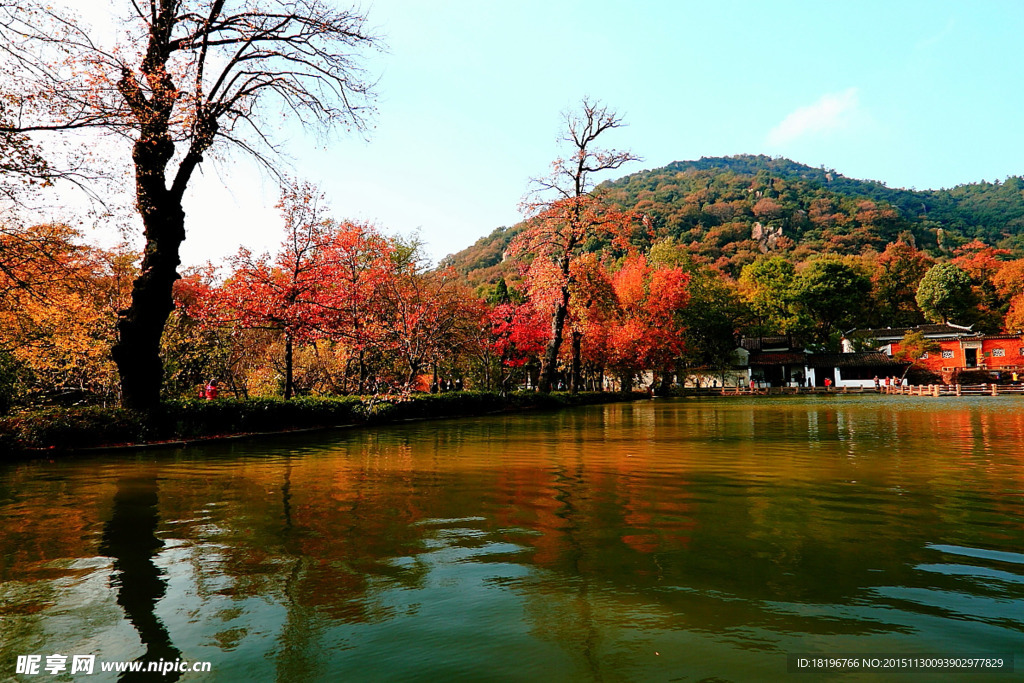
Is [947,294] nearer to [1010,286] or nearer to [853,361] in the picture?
[1010,286]

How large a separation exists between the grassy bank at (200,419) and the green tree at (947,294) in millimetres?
63540

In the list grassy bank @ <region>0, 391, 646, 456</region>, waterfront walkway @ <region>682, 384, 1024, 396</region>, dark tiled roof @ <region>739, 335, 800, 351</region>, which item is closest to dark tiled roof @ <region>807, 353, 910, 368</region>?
waterfront walkway @ <region>682, 384, 1024, 396</region>

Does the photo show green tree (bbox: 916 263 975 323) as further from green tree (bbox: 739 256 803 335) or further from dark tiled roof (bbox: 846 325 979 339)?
green tree (bbox: 739 256 803 335)

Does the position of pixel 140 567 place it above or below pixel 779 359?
below

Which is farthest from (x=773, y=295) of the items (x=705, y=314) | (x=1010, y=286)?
(x=1010, y=286)

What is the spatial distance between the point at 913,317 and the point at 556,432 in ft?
241

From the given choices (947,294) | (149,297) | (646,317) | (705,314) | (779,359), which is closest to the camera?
(149,297)

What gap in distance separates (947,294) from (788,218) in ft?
128

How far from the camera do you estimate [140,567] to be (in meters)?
4.30

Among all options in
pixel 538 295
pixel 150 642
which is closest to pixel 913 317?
pixel 538 295

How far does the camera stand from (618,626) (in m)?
3.08

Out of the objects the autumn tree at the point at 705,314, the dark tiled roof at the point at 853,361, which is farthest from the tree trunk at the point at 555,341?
the dark tiled roof at the point at 853,361

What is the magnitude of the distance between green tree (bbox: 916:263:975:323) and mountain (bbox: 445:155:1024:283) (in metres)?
18.2

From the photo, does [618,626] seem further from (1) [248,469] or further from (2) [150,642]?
(1) [248,469]
